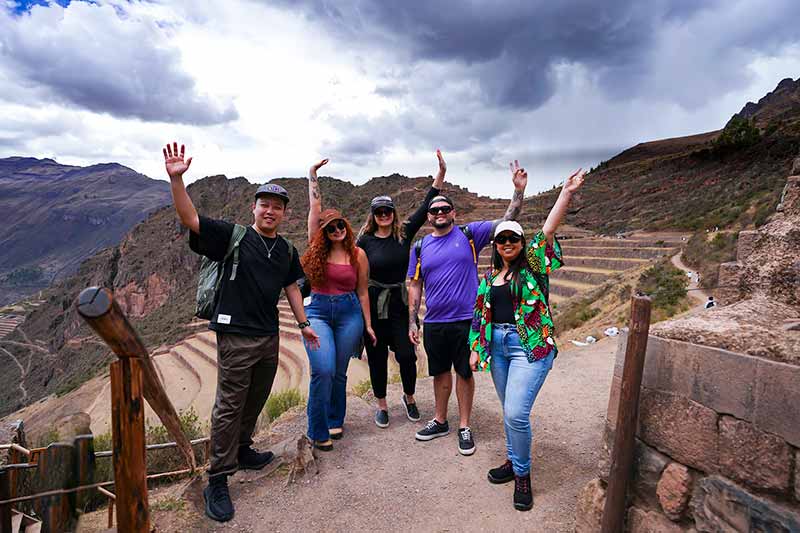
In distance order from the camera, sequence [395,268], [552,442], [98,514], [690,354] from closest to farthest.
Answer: [690,354] → [98,514] → [395,268] → [552,442]

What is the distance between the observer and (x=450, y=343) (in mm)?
3547

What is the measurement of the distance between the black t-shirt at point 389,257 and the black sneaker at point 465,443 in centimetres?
115

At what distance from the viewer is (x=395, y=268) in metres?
3.79

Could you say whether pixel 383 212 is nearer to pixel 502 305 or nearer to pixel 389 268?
pixel 389 268

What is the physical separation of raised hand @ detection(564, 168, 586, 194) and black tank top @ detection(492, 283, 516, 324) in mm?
750

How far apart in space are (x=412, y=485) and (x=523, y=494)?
0.86 meters

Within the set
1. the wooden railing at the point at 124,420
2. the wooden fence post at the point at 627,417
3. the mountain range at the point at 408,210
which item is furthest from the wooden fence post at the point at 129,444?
the mountain range at the point at 408,210

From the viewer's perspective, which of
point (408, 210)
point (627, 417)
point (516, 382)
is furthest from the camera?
point (408, 210)

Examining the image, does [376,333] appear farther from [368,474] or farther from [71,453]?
[71,453]

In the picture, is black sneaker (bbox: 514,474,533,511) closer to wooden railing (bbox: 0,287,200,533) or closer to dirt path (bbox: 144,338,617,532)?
dirt path (bbox: 144,338,617,532)

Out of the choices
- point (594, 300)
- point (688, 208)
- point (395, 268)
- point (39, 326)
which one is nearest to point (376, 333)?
point (395, 268)

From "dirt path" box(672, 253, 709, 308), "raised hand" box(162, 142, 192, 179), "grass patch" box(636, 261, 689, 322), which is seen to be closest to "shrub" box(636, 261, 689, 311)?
"grass patch" box(636, 261, 689, 322)

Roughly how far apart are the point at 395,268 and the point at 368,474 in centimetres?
170

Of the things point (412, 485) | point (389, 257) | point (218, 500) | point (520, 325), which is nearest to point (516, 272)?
point (520, 325)
